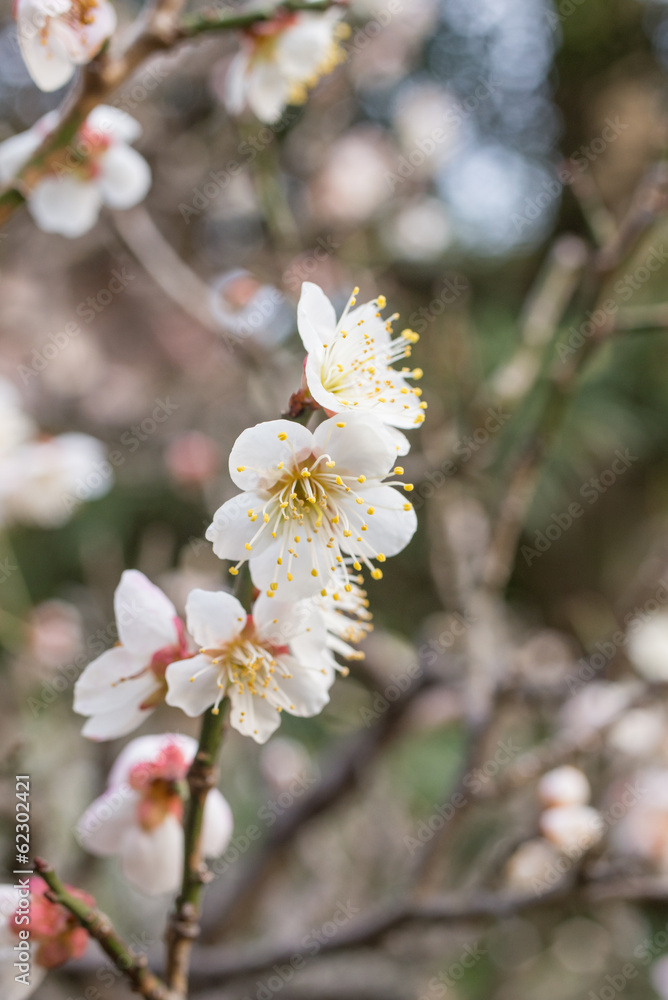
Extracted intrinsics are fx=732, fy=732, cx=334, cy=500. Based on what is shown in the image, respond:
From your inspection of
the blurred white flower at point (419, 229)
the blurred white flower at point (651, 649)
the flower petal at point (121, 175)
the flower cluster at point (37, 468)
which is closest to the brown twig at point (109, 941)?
the flower petal at point (121, 175)

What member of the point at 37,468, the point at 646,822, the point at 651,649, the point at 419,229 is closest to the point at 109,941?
the point at 646,822

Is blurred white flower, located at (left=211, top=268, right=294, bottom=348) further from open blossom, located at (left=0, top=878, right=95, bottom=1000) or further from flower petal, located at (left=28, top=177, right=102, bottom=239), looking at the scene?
open blossom, located at (left=0, top=878, right=95, bottom=1000)

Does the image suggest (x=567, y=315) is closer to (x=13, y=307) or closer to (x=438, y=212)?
(x=438, y=212)

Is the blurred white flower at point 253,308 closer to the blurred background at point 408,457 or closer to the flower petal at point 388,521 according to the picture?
the blurred background at point 408,457

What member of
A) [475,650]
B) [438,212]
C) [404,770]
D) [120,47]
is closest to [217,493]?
[475,650]

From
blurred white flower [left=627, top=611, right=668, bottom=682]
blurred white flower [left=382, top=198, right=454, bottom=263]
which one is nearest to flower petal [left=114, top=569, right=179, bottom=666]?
blurred white flower [left=627, top=611, right=668, bottom=682]

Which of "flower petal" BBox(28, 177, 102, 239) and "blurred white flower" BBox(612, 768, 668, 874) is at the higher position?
"flower petal" BBox(28, 177, 102, 239)

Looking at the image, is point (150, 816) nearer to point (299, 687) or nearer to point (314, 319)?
point (299, 687)
